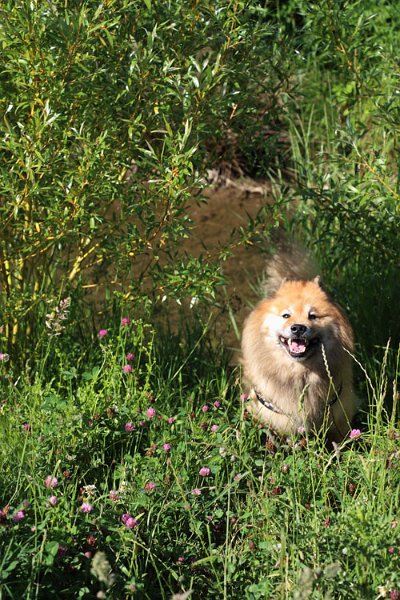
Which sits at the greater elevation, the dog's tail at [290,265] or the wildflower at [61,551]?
the dog's tail at [290,265]

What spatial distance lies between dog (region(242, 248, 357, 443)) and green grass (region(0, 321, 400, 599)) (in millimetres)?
216

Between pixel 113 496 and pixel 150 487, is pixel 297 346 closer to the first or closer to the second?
pixel 150 487

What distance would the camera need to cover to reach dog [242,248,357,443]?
16.1 ft

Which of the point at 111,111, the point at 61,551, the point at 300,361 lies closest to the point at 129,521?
the point at 61,551

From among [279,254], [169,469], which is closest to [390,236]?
[279,254]

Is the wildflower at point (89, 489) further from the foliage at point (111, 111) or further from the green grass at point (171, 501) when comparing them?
the foliage at point (111, 111)

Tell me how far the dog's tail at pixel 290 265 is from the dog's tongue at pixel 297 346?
0.56 meters

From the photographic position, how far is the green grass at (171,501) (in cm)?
344

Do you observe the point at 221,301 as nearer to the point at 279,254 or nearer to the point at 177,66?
the point at 279,254

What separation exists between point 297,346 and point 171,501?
130 centimetres

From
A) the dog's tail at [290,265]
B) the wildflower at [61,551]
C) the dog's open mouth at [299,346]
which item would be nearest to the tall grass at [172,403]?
the wildflower at [61,551]

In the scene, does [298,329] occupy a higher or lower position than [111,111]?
lower

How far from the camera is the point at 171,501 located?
388 centimetres

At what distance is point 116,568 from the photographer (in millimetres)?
3609
